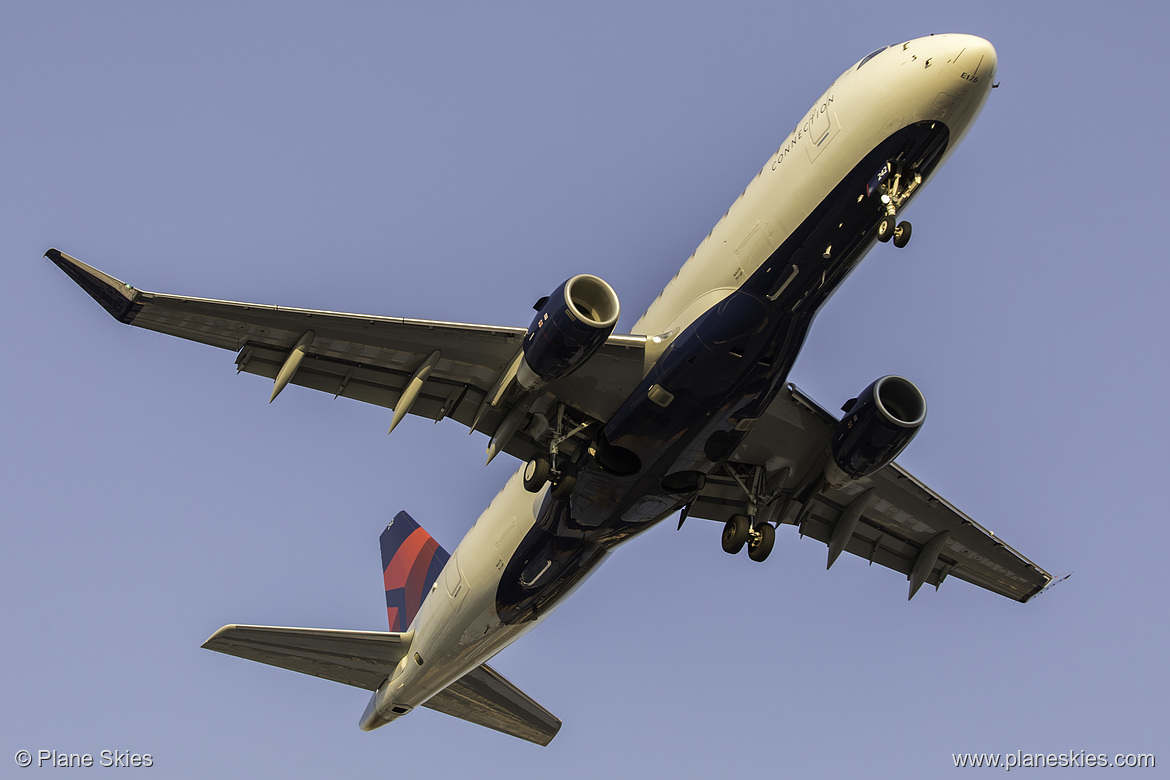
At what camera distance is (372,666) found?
27.5 m

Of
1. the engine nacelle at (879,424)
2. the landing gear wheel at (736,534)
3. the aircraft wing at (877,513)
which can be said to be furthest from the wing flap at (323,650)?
the engine nacelle at (879,424)

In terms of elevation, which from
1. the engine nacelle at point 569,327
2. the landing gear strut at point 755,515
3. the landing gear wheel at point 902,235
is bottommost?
the landing gear strut at point 755,515

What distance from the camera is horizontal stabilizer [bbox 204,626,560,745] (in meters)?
26.2

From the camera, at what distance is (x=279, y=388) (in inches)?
802

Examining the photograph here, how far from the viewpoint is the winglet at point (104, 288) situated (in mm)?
16859

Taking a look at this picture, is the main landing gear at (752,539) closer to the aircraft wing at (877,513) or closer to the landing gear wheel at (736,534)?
the landing gear wheel at (736,534)

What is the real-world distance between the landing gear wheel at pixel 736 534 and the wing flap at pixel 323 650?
8887mm

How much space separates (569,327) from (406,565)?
1439 cm

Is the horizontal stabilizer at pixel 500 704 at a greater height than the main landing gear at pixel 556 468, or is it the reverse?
the main landing gear at pixel 556 468

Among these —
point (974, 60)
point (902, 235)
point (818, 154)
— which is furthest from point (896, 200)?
point (974, 60)

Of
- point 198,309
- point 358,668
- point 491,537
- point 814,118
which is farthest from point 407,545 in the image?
point 814,118

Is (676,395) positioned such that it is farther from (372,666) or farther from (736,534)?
(372,666)

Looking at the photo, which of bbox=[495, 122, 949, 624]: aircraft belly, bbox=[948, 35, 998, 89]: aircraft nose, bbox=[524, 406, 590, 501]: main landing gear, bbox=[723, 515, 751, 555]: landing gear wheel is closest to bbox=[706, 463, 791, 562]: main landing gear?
bbox=[723, 515, 751, 555]: landing gear wheel

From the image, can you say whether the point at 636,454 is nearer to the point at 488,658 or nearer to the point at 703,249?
the point at 703,249
